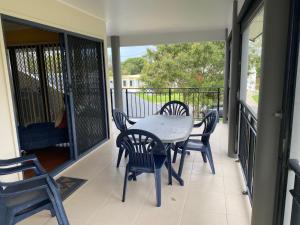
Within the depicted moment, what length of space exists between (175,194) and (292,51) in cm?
181

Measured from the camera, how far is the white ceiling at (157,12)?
3213 millimetres

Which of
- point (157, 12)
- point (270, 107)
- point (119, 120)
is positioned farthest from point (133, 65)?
point (270, 107)

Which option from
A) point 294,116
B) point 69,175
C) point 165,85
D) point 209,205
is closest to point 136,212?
point 209,205

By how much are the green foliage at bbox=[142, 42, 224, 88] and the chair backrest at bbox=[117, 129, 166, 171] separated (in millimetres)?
8724

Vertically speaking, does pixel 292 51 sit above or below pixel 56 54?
below

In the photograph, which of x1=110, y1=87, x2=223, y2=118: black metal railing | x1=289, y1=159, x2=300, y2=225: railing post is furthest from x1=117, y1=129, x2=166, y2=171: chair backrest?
x1=110, y1=87, x2=223, y2=118: black metal railing

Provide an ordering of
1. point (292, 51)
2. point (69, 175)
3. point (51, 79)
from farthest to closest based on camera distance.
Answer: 1. point (51, 79)
2. point (69, 175)
3. point (292, 51)

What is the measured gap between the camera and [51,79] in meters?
4.11

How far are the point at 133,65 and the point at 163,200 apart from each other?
1166 cm

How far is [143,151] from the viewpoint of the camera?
7.50 ft

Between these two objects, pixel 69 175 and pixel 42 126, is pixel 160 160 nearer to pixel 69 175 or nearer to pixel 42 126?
pixel 69 175

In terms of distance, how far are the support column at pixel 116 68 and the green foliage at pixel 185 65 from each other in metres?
5.13

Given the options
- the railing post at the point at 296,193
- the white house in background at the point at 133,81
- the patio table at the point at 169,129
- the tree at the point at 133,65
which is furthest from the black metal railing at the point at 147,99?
the railing post at the point at 296,193

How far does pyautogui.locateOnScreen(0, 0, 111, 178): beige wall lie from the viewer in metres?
2.21
